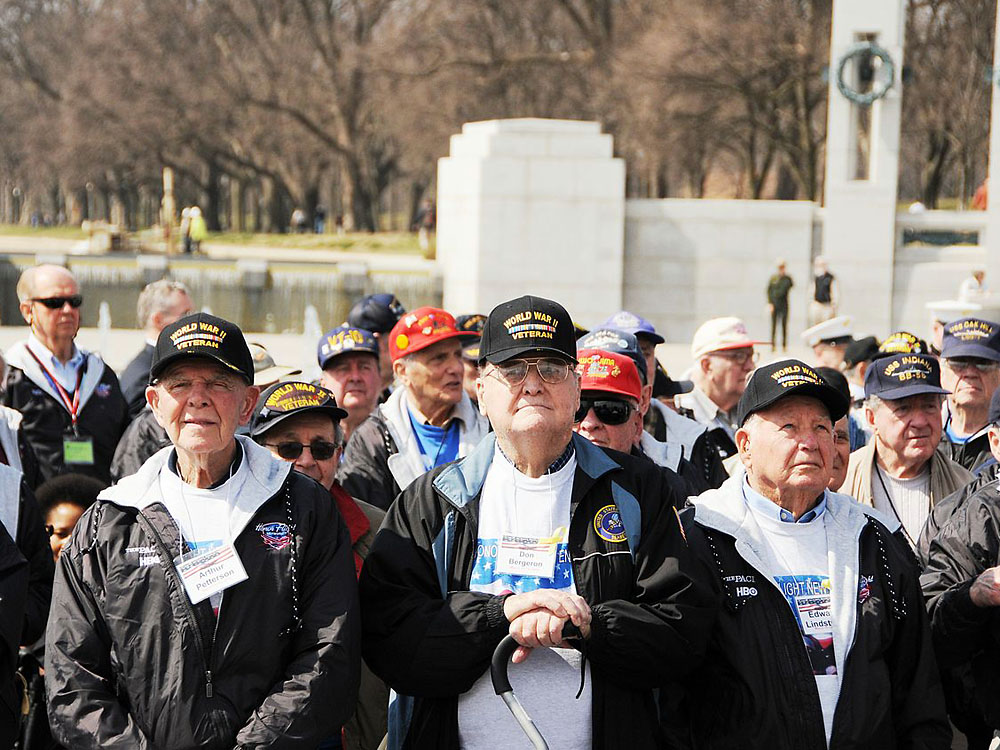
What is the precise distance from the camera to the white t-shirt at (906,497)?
5684 mm

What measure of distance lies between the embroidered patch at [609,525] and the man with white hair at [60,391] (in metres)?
4.28

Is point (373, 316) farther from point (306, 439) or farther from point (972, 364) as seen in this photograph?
point (306, 439)

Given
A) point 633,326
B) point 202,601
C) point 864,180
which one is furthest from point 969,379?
point 864,180

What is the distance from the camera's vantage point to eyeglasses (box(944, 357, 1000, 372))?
21.8 feet

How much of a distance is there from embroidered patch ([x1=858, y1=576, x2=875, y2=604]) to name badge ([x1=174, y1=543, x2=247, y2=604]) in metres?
1.74

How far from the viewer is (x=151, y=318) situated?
8398 mm

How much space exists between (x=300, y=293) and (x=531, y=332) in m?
22.8

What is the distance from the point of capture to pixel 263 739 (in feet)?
12.0

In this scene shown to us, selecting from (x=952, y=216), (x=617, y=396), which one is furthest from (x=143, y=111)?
(x=617, y=396)

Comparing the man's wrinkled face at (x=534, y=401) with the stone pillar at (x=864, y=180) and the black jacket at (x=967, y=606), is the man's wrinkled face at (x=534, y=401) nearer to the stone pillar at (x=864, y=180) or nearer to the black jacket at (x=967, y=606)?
the black jacket at (x=967, y=606)

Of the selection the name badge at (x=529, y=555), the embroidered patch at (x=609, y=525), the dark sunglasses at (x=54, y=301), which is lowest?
the name badge at (x=529, y=555)

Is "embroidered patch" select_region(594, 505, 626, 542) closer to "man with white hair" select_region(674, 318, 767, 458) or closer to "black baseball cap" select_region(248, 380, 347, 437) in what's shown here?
"black baseball cap" select_region(248, 380, 347, 437)

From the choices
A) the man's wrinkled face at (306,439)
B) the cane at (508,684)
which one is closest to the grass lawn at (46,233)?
the man's wrinkled face at (306,439)

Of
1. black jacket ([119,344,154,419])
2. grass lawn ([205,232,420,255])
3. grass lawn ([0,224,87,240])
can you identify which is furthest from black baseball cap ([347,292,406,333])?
grass lawn ([0,224,87,240])
